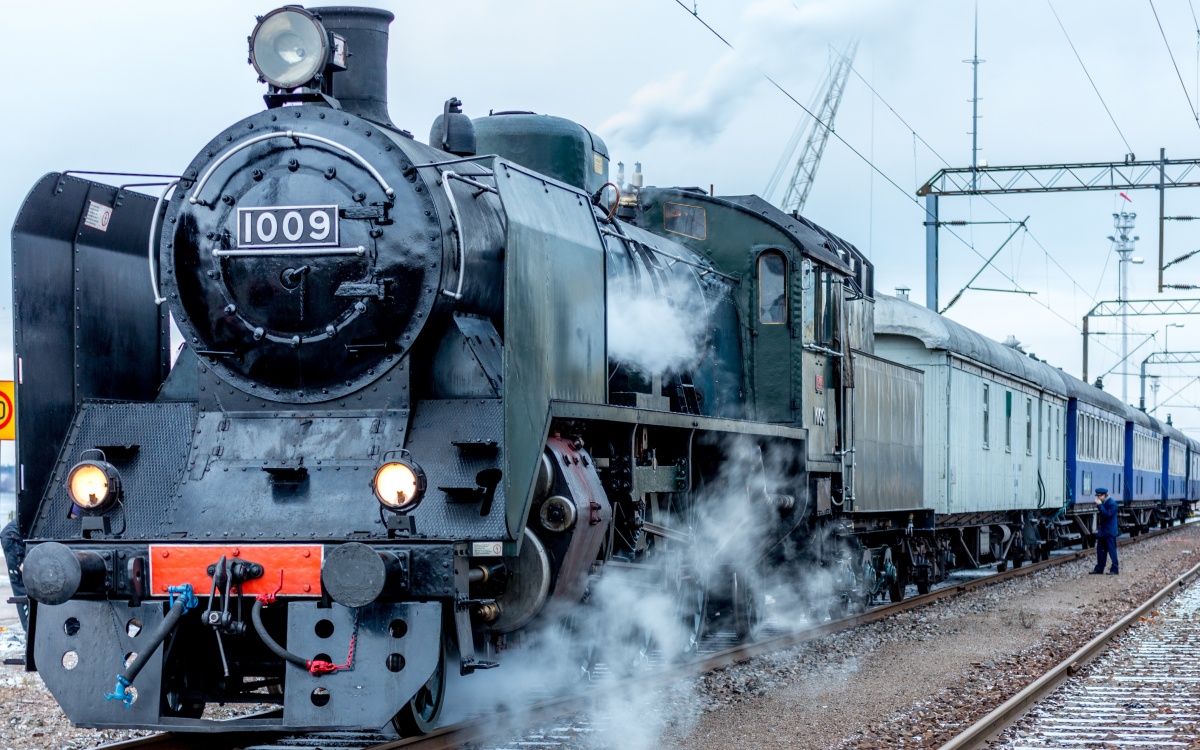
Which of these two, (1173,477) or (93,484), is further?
(1173,477)

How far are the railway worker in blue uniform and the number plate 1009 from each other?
15.2 meters

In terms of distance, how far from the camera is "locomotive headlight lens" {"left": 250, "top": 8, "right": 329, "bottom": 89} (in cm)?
663

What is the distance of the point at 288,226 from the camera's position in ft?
21.4

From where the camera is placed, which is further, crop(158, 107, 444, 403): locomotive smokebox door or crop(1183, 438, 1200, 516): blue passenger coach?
crop(1183, 438, 1200, 516): blue passenger coach

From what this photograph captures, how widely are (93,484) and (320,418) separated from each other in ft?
3.50

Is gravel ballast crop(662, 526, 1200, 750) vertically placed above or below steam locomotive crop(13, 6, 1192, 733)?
below

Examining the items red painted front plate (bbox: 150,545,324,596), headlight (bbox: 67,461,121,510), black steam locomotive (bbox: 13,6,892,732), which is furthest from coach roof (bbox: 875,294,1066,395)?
headlight (bbox: 67,461,121,510)

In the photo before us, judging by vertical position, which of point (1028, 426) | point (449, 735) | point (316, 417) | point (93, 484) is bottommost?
point (449, 735)

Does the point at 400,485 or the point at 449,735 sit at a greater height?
the point at 400,485

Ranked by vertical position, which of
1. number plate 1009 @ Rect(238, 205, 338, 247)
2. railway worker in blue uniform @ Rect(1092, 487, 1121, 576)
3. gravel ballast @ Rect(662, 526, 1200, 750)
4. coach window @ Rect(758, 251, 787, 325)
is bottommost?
gravel ballast @ Rect(662, 526, 1200, 750)

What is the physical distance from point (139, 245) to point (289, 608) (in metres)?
2.58

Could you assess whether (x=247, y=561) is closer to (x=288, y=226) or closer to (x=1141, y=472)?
(x=288, y=226)

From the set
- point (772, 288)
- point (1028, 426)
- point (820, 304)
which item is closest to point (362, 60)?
point (772, 288)

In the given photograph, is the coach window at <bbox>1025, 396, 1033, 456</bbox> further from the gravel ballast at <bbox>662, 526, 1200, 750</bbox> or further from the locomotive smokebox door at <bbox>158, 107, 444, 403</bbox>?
the locomotive smokebox door at <bbox>158, 107, 444, 403</bbox>
